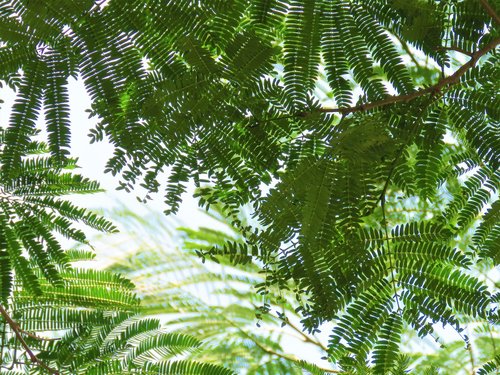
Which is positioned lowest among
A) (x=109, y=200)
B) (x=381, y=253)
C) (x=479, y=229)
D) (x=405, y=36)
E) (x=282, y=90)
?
(x=381, y=253)

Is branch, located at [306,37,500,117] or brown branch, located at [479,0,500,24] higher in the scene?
brown branch, located at [479,0,500,24]

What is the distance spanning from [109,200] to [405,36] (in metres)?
3.35

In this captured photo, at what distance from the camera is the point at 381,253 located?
89.7 inches

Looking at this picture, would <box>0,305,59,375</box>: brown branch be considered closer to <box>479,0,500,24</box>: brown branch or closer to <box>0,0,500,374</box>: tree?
<box>0,0,500,374</box>: tree

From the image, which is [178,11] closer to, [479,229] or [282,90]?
[282,90]

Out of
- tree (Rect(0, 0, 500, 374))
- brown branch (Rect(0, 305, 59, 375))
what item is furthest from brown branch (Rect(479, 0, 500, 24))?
brown branch (Rect(0, 305, 59, 375))

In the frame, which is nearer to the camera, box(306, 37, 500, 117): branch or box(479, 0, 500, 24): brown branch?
box(479, 0, 500, 24): brown branch

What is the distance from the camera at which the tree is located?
6.65 feet

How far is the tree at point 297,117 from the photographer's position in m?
2.03

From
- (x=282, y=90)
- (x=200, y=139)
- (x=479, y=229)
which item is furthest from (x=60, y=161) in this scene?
(x=479, y=229)

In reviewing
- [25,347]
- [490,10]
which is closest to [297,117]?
[490,10]

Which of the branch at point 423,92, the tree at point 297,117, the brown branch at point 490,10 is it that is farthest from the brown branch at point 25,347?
the brown branch at point 490,10

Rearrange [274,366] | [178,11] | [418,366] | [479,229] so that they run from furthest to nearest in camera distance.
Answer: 1. [274,366]
2. [418,366]
3. [479,229]
4. [178,11]

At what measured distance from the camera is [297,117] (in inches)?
86.4
